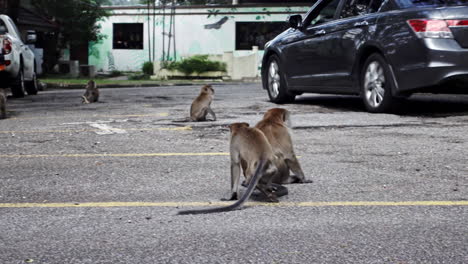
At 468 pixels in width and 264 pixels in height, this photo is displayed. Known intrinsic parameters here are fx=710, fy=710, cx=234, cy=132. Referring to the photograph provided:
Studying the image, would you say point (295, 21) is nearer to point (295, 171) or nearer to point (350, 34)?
point (350, 34)

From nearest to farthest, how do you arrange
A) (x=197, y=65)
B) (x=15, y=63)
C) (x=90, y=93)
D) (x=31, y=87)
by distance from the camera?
1. (x=90, y=93)
2. (x=15, y=63)
3. (x=31, y=87)
4. (x=197, y=65)

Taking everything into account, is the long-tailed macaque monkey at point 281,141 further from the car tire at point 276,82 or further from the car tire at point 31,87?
the car tire at point 31,87

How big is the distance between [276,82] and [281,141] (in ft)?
25.0

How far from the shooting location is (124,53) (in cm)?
3716

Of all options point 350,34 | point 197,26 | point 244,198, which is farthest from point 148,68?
point 244,198

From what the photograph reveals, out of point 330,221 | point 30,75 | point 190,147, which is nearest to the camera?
point 330,221

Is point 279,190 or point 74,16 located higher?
point 74,16

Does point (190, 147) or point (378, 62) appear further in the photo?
point (378, 62)

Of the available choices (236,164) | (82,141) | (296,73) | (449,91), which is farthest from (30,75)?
(236,164)

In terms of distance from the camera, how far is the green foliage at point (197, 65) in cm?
3247

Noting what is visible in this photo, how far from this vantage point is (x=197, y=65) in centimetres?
3247

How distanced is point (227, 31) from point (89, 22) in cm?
700

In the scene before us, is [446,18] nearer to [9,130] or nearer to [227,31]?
[9,130]

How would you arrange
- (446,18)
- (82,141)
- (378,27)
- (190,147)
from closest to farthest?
(190,147) → (82,141) → (446,18) → (378,27)
